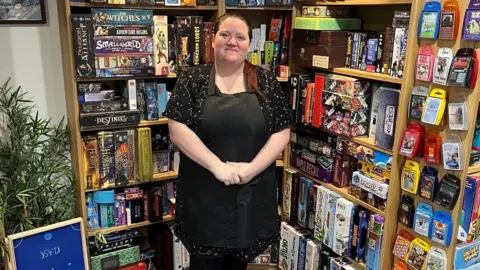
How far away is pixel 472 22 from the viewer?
1.57m

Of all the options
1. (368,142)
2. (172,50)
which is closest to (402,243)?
(368,142)

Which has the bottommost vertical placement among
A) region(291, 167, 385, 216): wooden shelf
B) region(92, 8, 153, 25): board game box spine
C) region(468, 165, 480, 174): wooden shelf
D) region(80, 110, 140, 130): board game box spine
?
region(291, 167, 385, 216): wooden shelf

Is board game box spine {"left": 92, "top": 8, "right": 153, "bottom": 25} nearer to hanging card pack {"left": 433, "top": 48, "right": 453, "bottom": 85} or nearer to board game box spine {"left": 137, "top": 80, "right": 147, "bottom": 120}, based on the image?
board game box spine {"left": 137, "top": 80, "right": 147, "bottom": 120}

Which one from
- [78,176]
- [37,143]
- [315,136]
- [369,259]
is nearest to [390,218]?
[369,259]

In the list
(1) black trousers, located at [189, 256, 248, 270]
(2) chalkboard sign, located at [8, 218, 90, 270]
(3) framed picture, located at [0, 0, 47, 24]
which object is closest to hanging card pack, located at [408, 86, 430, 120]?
(1) black trousers, located at [189, 256, 248, 270]

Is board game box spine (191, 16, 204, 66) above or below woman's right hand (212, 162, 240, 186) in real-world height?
above

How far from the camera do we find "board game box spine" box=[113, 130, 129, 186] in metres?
2.29

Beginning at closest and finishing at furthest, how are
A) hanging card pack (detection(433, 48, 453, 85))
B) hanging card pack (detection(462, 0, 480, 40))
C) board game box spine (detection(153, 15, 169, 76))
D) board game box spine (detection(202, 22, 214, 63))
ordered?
hanging card pack (detection(462, 0, 480, 40)) → hanging card pack (detection(433, 48, 453, 85)) → board game box spine (detection(153, 15, 169, 76)) → board game box spine (detection(202, 22, 214, 63))

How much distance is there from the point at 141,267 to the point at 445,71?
1.75 meters

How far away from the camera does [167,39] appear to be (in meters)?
2.28

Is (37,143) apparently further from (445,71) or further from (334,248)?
(445,71)

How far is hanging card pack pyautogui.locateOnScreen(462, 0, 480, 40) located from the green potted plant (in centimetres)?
182

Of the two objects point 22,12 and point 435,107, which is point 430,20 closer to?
point 435,107

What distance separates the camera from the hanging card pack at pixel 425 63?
5.70ft
